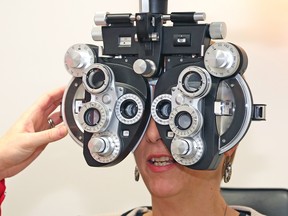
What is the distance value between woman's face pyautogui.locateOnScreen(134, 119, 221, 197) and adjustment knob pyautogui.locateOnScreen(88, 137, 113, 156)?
4.9 inches

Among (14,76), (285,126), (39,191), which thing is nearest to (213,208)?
(285,126)

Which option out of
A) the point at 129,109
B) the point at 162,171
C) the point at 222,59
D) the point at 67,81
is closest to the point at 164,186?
the point at 162,171

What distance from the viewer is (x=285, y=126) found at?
5.53 feet

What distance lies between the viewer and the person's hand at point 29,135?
1188 mm

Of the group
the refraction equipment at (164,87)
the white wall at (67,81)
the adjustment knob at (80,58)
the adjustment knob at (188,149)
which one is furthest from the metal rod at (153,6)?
the white wall at (67,81)

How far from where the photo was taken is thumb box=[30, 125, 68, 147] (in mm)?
1152

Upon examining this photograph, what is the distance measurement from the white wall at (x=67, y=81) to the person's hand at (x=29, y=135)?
53 centimetres

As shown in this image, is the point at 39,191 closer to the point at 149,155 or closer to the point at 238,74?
the point at 149,155

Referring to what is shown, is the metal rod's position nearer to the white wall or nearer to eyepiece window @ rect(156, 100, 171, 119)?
eyepiece window @ rect(156, 100, 171, 119)

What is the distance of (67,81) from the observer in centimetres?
192

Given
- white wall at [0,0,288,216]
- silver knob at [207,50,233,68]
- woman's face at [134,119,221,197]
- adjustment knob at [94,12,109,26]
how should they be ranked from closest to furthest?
silver knob at [207,50,233,68] < adjustment knob at [94,12,109,26] < woman's face at [134,119,221,197] < white wall at [0,0,288,216]

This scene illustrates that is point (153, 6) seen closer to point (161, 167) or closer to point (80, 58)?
point (80, 58)

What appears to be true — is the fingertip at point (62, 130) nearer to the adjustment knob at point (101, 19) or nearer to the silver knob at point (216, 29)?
the adjustment knob at point (101, 19)

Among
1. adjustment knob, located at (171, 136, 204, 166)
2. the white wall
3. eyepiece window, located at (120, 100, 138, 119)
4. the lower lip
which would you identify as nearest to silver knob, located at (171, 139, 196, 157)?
adjustment knob, located at (171, 136, 204, 166)
